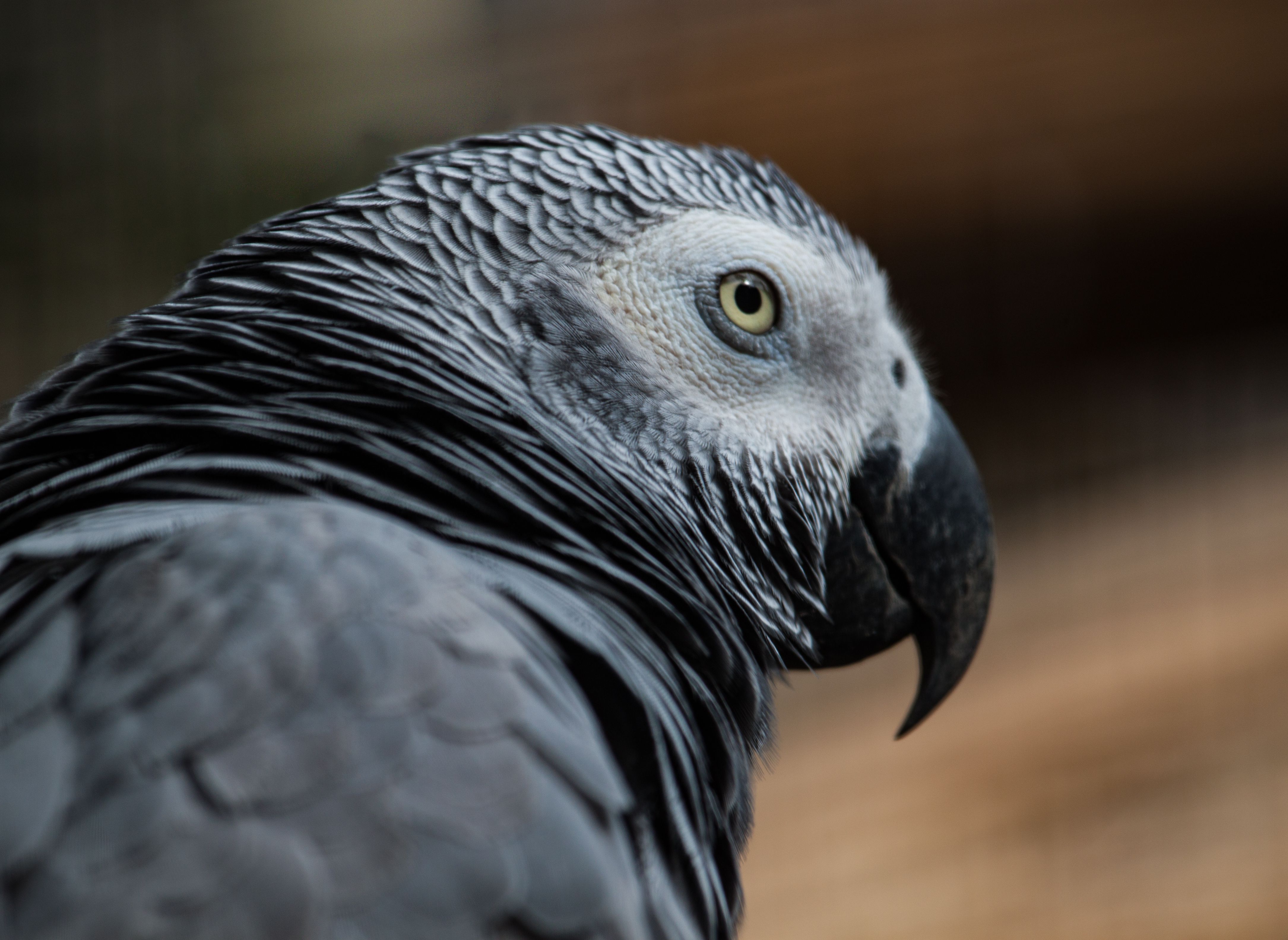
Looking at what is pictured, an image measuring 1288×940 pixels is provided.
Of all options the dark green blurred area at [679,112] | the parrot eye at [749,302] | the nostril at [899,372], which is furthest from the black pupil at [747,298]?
the dark green blurred area at [679,112]

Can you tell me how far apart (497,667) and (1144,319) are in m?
3.37

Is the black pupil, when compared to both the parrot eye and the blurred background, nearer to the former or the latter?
the parrot eye

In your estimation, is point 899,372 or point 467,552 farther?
point 899,372

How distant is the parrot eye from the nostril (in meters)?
0.19

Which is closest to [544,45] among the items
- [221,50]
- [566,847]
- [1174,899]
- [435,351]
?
[221,50]

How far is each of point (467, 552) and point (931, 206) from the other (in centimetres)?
246

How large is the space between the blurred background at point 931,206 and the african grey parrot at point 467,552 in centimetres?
152

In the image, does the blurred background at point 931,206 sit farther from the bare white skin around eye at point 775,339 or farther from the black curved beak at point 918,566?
the black curved beak at point 918,566

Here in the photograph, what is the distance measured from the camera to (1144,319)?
11.7ft

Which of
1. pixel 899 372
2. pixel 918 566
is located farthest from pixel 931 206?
pixel 918 566

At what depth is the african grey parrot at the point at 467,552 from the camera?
66 cm

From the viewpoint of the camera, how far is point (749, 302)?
3.81 ft

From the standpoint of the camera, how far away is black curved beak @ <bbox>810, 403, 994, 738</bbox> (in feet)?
4.06

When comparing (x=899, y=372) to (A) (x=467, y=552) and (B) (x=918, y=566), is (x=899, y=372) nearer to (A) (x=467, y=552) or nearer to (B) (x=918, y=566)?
(B) (x=918, y=566)
